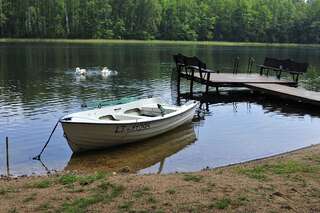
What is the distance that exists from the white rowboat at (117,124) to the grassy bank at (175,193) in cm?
405

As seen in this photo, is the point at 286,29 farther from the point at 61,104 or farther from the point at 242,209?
the point at 242,209

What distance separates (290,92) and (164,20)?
98.6m

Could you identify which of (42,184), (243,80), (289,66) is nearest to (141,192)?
(42,184)

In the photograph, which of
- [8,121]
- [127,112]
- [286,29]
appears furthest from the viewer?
[286,29]

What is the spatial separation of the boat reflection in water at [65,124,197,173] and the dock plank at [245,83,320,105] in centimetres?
763

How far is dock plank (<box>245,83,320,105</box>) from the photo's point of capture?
21122 mm

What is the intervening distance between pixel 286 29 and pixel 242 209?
123738 millimetres

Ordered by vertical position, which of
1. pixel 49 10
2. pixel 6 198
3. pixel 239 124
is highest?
pixel 49 10

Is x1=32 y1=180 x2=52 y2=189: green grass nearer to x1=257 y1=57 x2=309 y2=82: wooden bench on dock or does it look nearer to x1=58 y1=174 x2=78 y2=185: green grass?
x1=58 y1=174 x2=78 y2=185: green grass

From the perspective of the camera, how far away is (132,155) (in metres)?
13.4

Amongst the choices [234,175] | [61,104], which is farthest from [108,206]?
[61,104]

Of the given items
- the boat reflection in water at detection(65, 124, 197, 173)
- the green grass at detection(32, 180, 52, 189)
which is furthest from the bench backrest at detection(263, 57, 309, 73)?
the green grass at detection(32, 180, 52, 189)

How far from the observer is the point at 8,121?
17078mm

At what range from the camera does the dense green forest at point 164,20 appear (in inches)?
3917
